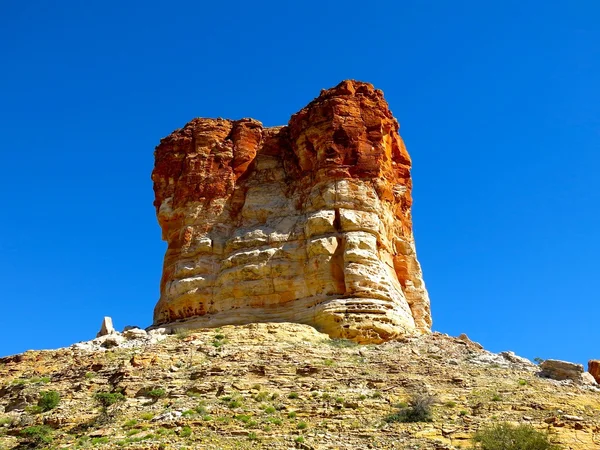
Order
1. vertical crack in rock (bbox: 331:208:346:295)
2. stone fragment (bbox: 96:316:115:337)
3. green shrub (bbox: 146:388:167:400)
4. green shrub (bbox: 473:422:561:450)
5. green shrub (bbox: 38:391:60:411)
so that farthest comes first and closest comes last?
stone fragment (bbox: 96:316:115:337) → vertical crack in rock (bbox: 331:208:346:295) → green shrub (bbox: 38:391:60:411) → green shrub (bbox: 146:388:167:400) → green shrub (bbox: 473:422:561:450)

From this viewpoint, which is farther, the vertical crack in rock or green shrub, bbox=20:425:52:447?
the vertical crack in rock

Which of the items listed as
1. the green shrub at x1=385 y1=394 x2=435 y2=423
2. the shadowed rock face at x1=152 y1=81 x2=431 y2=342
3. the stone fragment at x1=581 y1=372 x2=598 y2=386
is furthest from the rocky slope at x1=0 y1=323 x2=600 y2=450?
the shadowed rock face at x1=152 y1=81 x2=431 y2=342

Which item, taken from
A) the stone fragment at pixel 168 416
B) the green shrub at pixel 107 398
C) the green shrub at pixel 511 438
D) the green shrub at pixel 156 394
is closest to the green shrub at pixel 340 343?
the green shrub at pixel 156 394

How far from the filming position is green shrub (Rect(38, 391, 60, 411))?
30672 mm

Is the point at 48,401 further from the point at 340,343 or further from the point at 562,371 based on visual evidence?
the point at 562,371

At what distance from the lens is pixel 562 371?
32.5 metres

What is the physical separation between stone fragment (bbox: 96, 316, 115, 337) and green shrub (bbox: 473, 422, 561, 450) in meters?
26.4

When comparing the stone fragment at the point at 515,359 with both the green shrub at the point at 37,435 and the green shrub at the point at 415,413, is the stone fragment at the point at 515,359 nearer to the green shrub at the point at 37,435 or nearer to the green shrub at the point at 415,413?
the green shrub at the point at 415,413

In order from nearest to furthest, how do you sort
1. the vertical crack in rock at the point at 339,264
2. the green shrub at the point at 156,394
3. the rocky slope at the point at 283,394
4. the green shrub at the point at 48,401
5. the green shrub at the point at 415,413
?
the rocky slope at the point at 283,394, the green shrub at the point at 415,413, the green shrub at the point at 156,394, the green shrub at the point at 48,401, the vertical crack in rock at the point at 339,264

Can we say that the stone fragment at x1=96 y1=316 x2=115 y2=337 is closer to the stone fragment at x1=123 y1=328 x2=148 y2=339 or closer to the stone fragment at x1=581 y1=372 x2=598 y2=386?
the stone fragment at x1=123 y1=328 x2=148 y2=339

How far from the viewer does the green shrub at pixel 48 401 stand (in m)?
30.7

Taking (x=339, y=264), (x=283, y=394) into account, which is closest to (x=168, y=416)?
(x=283, y=394)

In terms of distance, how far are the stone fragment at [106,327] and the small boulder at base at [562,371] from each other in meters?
25.3

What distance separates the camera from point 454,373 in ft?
105
